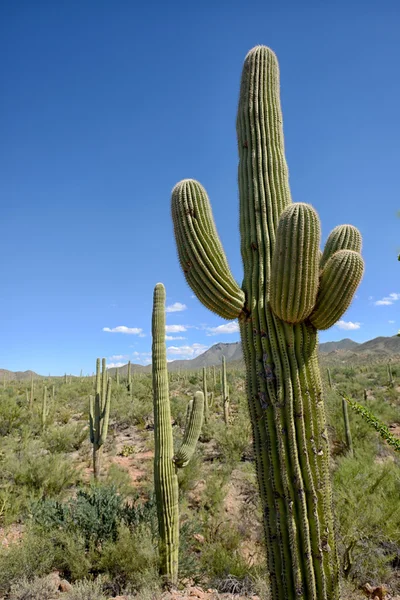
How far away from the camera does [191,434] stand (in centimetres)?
653

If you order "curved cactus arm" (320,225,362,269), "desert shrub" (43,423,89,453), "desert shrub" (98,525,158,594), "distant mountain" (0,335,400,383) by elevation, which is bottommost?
"desert shrub" (98,525,158,594)

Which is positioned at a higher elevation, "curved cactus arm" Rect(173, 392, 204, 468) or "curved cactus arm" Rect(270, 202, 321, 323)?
"curved cactus arm" Rect(270, 202, 321, 323)

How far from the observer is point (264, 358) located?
9.68 ft

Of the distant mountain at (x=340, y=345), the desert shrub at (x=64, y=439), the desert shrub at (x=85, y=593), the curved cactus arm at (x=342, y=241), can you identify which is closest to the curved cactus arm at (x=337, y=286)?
the curved cactus arm at (x=342, y=241)

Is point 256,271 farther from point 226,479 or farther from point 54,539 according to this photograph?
point 226,479

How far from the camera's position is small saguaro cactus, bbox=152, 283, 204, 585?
551 cm

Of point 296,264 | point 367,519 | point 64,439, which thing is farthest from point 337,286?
point 64,439

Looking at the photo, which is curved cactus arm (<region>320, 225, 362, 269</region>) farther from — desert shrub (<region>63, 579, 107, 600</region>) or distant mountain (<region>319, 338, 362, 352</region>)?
distant mountain (<region>319, 338, 362, 352</region>)

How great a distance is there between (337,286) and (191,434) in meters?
4.37

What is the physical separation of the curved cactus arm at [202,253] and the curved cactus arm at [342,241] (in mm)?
810

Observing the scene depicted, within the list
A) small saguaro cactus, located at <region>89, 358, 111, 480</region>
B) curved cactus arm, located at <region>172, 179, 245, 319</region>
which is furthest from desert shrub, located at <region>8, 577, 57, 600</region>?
small saguaro cactus, located at <region>89, 358, 111, 480</region>

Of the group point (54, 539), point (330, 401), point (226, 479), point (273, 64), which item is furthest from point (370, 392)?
point (273, 64)

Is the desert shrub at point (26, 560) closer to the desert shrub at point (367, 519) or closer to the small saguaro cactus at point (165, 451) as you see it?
the small saguaro cactus at point (165, 451)

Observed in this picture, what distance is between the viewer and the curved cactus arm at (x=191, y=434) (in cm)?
604
